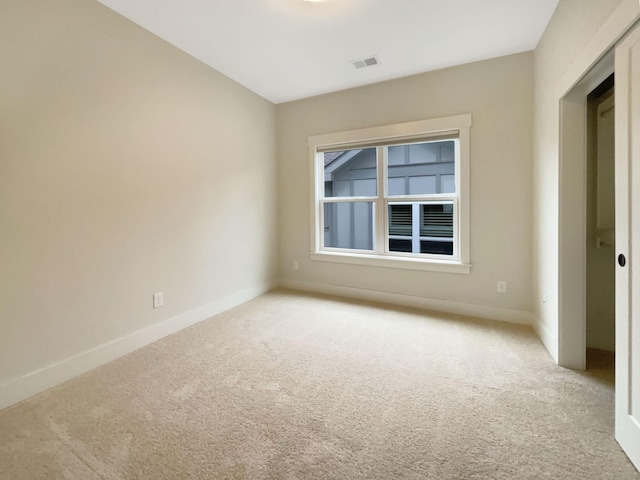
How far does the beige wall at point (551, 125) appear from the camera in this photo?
5.61 ft

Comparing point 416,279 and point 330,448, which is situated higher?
point 416,279

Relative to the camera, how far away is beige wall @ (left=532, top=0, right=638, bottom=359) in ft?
5.61

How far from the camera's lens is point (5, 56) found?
1.65 m

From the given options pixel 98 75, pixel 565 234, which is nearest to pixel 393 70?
pixel 565 234

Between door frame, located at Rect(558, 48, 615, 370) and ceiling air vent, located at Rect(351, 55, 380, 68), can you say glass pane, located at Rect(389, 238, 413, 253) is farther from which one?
ceiling air vent, located at Rect(351, 55, 380, 68)

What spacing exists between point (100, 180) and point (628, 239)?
3116mm

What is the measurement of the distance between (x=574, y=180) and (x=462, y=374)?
1528mm

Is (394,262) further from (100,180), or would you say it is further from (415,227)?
(100,180)

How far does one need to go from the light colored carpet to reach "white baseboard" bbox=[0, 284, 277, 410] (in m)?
0.08

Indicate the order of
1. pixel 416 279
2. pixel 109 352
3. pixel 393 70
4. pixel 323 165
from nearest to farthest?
pixel 109 352, pixel 393 70, pixel 416 279, pixel 323 165

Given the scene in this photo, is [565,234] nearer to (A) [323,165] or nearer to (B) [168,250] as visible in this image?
(A) [323,165]

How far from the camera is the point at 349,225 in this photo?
395cm

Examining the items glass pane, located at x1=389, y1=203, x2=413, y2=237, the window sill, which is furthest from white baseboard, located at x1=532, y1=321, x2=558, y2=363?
glass pane, located at x1=389, y1=203, x2=413, y2=237

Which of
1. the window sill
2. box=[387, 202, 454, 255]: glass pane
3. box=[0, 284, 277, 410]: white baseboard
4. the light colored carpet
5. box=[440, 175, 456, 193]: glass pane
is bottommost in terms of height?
the light colored carpet
